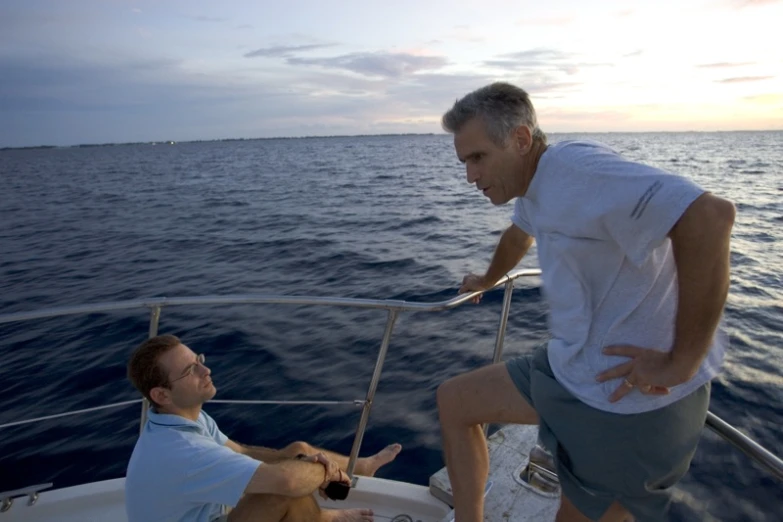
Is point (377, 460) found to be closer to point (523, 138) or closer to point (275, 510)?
point (275, 510)

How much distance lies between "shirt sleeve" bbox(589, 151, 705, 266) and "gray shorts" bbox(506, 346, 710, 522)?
0.47 metres

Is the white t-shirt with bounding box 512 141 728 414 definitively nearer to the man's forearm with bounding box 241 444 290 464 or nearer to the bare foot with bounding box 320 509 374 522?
the bare foot with bounding box 320 509 374 522

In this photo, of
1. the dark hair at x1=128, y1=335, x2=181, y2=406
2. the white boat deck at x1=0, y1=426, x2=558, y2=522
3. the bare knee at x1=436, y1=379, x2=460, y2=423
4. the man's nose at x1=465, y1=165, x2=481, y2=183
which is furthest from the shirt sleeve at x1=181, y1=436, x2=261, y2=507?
the man's nose at x1=465, y1=165, x2=481, y2=183

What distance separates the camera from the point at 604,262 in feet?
4.57

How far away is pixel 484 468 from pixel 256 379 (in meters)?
4.01

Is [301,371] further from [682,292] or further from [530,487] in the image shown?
[682,292]

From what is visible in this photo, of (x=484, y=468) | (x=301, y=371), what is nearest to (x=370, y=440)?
(x=301, y=371)

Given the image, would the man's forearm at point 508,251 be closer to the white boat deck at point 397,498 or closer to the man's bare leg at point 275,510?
the white boat deck at point 397,498

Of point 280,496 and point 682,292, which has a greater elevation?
point 682,292

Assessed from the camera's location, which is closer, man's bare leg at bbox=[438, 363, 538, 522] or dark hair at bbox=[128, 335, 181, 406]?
man's bare leg at bbox=[438, 363, 538, 522]

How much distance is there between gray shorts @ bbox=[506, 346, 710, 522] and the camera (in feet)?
4.77

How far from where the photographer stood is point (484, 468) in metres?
1.92

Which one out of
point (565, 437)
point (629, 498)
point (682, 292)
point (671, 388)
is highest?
point (682, 292)

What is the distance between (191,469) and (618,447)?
1.31 m
